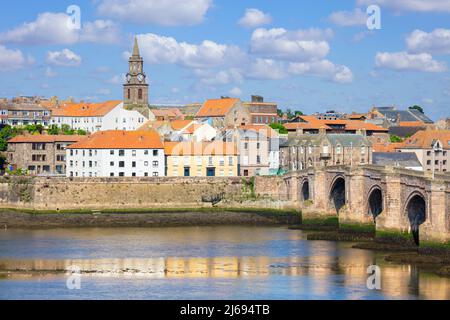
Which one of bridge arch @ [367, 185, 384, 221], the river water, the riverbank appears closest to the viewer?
the river water

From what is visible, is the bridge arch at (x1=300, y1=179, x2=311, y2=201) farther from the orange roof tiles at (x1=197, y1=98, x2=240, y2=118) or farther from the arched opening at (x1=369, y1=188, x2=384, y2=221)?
the orange roof tiles at (x1=197, y1=98, x2=240, y2=118)

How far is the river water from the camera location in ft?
145

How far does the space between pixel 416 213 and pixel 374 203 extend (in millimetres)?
7944

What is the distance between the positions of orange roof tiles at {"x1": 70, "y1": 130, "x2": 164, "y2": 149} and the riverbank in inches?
291

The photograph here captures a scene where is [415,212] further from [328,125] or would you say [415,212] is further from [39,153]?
[328,125]

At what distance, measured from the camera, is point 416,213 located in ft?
189

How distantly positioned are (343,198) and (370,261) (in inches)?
750
